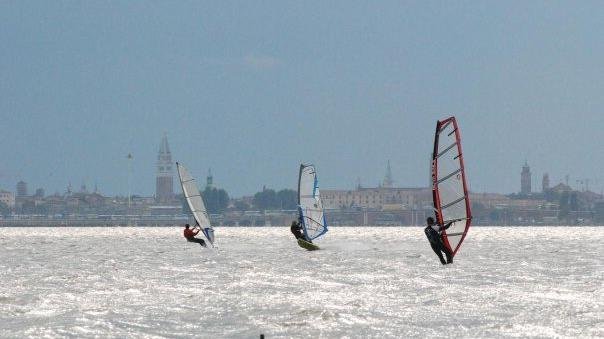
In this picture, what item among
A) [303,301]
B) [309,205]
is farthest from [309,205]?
[303,301]

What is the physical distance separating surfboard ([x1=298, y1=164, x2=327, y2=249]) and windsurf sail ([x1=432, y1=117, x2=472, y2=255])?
814 inches

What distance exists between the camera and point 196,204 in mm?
68938

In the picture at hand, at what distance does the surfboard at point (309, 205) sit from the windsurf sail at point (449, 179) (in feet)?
67.8

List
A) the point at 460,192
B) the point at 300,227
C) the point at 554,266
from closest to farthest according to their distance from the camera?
the point at 460,192 < the point at 554,266 < the point at 300,227

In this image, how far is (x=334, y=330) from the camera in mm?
24422

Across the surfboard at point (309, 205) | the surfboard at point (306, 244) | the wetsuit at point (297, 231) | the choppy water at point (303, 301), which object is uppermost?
the surfboard at point (309, 205)

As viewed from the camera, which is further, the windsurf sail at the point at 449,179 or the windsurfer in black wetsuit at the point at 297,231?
the windsurfer in black wetsuit at the point at 297,231

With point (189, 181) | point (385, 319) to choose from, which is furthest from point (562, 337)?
point (189, 181)

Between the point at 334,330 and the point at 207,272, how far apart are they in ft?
60.9

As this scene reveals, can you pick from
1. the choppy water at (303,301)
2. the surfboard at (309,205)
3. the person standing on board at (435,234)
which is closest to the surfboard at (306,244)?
the surfboard at (309,205)

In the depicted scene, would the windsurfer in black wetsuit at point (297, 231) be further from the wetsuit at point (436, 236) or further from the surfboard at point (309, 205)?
the wetsuit at point (436, 236)

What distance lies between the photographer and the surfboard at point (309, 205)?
6544cm

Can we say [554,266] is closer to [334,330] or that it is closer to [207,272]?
[207,272]

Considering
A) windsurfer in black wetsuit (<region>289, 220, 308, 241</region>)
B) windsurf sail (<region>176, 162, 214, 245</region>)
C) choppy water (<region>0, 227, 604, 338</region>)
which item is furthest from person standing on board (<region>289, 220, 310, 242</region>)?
choppy water (<region>0, 227, 604, 338</region>)
